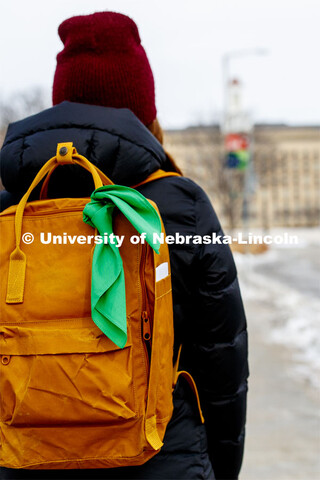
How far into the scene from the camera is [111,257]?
1305 millimetres

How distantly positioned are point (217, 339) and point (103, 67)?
3.01 ft

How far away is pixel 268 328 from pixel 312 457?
4.03m

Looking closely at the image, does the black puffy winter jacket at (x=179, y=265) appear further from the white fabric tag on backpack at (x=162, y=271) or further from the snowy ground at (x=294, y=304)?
the snowy ground at (x=294, y=304)

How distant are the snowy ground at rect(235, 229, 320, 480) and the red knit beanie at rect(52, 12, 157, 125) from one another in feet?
8.22

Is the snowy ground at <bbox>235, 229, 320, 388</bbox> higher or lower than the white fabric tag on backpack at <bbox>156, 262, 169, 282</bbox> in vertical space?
lower

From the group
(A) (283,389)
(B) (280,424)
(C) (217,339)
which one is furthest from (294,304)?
(C) (217,339)

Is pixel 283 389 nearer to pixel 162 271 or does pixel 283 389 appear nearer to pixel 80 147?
pixel 162 271

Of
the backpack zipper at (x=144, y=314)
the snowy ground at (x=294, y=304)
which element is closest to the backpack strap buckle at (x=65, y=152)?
the backpack zipper at (x=144, y=314)

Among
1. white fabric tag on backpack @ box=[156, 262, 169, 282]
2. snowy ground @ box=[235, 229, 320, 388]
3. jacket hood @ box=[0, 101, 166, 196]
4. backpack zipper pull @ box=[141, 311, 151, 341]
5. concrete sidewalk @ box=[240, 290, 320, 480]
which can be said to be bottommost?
snowy ground @ box=[235, 229, 320, 388]

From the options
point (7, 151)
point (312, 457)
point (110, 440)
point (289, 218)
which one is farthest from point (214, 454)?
point (289, 218)

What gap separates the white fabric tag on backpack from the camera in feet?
4.41

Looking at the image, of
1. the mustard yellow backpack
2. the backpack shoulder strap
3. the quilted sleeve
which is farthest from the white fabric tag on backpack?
the backpack shoulder strap

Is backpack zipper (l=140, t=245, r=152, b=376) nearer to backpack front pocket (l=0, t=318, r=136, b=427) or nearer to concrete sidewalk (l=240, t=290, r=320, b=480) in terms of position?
backpack front pocket (l=0, t=318, r=136, b=427)

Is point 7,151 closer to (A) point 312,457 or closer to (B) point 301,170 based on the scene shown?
(A) point 312,457
